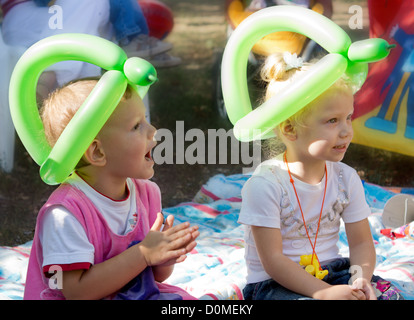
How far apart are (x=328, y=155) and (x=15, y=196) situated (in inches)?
80.2

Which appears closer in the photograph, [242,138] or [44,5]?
[242,138]

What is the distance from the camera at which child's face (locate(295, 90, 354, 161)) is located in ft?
5.61

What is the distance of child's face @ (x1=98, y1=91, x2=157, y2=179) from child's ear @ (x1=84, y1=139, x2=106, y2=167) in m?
0.01

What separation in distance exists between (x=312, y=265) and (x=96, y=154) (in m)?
0.67

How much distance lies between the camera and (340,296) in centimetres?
165

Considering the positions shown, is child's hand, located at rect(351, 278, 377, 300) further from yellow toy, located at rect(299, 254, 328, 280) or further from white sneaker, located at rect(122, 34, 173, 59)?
white sneaker, located at rect(122, 34, 173, 59)

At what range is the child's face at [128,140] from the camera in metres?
1.59

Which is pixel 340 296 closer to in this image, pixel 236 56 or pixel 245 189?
pixel 245 189

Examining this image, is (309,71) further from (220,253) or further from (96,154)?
(220,253)

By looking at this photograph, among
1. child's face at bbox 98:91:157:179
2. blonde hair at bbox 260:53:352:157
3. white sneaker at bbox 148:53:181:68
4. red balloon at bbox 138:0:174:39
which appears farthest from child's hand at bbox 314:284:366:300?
white sneaker at bbox 148:53:181:68

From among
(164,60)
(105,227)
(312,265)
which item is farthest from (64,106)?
(164,60)

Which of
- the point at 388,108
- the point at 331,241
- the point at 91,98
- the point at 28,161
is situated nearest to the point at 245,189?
the point at 331,241

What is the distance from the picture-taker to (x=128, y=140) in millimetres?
1602

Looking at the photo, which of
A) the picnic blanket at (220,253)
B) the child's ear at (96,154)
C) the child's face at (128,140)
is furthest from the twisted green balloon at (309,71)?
the picnic blanket at (220,253)
